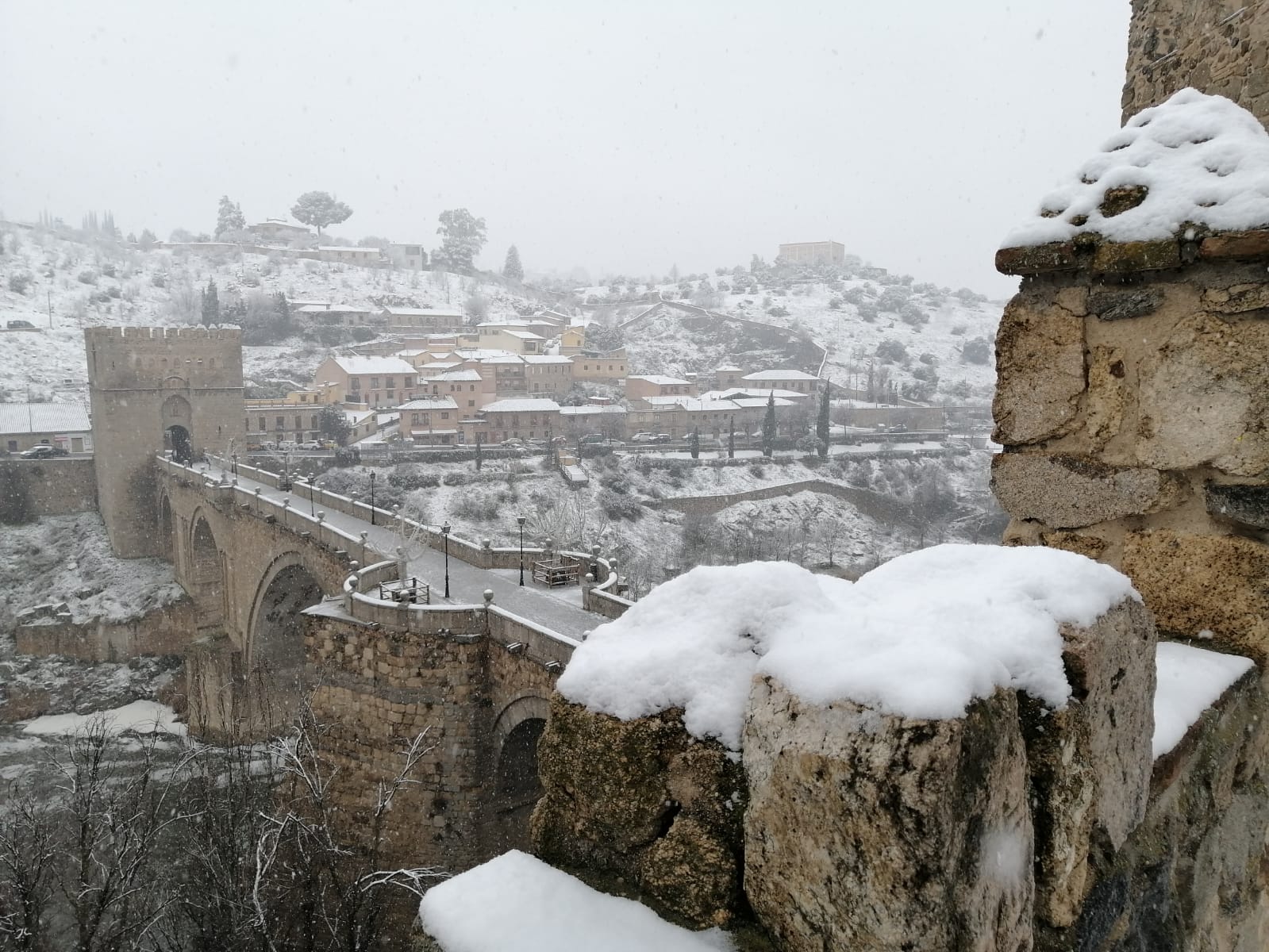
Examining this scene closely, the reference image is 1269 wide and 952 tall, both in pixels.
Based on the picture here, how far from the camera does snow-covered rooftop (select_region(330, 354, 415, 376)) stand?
2036 inches

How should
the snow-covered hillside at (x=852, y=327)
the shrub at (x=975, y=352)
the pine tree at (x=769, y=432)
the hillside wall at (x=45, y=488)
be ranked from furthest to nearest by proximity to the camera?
the shrub at (x=975, y=352) < the snow-covered hillside at (x=852, y=327) < the pine tree at (x=769, y=432) < the hillside wall at (x=45, y=488)

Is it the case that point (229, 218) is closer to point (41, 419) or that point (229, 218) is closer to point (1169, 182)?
point (41, 419)

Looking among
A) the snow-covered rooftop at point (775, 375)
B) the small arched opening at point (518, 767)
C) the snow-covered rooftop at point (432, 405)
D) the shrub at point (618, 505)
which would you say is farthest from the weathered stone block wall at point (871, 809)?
the snow-covered rooftop at point (775, 375)

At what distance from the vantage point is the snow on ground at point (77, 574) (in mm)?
28609

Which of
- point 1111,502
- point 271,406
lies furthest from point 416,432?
point 1111,502

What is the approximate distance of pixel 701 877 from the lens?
1.39m

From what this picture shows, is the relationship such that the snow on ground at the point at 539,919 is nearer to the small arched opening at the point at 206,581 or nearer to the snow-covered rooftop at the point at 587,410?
the small arched opening at the point at 206,581

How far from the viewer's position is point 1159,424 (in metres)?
2.28

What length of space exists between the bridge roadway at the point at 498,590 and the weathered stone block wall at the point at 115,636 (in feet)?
41.2

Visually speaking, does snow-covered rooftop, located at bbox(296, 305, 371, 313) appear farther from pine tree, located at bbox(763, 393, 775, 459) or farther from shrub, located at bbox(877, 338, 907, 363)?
shrub, located at bbox(877, 338, 907, 363)

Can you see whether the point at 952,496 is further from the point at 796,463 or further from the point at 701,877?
the point at 701,877

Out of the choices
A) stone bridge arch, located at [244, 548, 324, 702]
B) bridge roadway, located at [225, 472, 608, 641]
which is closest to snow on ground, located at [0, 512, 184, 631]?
stone bridge arch, located at [244, 548, 324, 702]

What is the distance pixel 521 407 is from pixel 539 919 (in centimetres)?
4693

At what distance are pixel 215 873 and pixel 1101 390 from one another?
10211 mm
